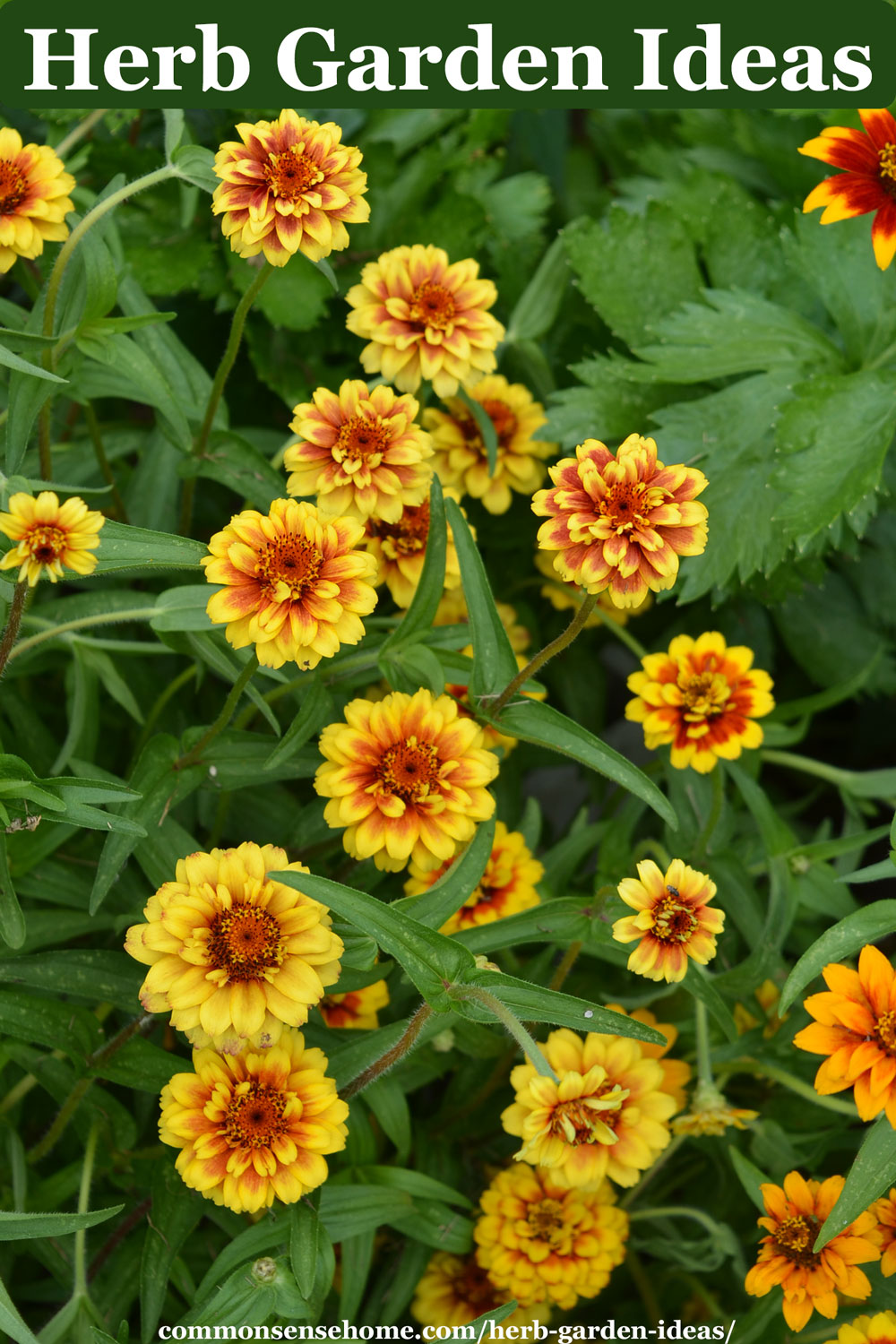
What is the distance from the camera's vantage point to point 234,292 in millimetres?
1203

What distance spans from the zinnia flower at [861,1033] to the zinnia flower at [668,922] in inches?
3.5

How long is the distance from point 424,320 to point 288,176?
0.60ft

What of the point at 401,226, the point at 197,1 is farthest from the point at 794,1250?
the point at 197,1

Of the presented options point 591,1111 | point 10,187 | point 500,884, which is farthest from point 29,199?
point 591,1111

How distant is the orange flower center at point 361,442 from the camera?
81cm

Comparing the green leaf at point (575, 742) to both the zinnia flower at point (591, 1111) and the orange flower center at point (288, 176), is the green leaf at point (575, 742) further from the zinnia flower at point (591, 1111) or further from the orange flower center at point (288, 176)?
the orange flower center at point (288, 176)

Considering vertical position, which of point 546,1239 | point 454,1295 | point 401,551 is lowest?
point 454,1295

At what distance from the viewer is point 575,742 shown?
776 mm

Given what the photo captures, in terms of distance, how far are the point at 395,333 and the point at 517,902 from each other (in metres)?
0.45

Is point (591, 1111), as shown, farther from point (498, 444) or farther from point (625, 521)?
point (498, 444)

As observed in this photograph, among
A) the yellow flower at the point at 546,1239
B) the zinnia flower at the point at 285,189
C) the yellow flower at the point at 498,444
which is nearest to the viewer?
the zinnia flower at the point at 285,189

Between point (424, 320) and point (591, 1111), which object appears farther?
point (424, 320)

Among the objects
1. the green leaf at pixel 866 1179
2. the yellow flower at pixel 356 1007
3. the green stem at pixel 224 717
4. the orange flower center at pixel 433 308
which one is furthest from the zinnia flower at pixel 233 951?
the orange flower center at pixel 433 308

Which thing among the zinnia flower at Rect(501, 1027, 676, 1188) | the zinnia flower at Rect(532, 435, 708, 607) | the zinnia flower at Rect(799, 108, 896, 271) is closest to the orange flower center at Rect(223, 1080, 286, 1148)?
Result: the zinnia flower at Rect(501, 1027, 676, 1188)
